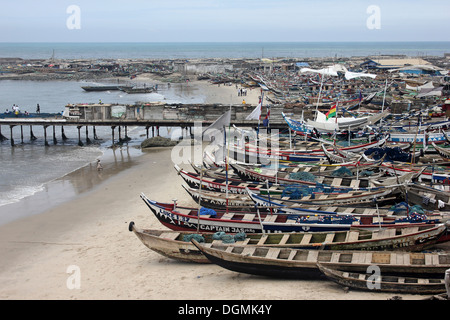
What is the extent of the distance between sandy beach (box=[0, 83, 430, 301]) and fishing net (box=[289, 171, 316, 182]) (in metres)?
5.06

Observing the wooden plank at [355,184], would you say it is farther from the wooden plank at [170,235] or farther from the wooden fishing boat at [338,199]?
the wooden plank at [170,235]

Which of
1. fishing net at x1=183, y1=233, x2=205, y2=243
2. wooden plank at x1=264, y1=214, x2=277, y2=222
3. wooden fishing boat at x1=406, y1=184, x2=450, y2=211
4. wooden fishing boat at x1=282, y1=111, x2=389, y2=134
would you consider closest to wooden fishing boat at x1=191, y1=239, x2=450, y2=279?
fishing net at x1=183, y1=233, x2=205, y2=243

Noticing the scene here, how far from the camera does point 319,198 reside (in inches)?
783

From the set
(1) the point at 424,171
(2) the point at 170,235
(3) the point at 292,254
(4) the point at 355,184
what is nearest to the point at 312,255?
(3) the point at 292,254

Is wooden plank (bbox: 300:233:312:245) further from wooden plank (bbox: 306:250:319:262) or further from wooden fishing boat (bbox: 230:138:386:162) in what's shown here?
wooden fishing boat (bbox: 230:138:386:162)

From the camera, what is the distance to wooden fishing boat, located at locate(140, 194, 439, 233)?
16.4 metres

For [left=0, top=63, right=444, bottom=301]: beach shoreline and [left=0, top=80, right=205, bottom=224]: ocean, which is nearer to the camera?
[left=0, top=63, right=444, bottom=301]: beach shoreline

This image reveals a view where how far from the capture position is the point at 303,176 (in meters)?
22.7

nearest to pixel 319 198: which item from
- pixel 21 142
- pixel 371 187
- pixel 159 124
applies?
pixel 371 187

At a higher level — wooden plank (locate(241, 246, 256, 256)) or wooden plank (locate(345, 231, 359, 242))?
wooden plank (locate(345, 231, 359, 242))

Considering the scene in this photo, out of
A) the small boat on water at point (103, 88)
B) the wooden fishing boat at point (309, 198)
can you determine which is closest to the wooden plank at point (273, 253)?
the wooden fishing boat at point (309, 198)
